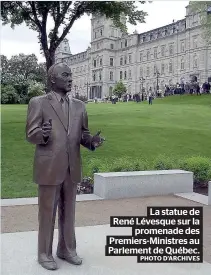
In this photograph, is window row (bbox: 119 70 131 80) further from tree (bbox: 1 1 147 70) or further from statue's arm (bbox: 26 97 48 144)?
statue's arm (bbox: 26 97 48 144)

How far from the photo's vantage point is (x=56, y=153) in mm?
4676

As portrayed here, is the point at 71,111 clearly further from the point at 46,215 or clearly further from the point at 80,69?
the point at 80,69

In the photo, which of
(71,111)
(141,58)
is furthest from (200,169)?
(141,58)

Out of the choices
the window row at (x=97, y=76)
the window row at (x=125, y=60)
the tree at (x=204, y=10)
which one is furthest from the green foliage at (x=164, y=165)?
the window row at (x=97, y=76)

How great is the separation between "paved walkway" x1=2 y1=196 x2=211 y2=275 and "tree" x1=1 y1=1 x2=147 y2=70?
10.9 meters

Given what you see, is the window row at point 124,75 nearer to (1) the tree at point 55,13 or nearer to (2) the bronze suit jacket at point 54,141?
(1) the tree at point 55,13

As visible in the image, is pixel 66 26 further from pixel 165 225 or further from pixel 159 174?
pixel 165 225

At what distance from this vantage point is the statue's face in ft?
15.8

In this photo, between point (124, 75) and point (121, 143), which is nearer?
point (121, 143)

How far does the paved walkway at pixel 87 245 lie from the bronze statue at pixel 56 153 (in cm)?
25

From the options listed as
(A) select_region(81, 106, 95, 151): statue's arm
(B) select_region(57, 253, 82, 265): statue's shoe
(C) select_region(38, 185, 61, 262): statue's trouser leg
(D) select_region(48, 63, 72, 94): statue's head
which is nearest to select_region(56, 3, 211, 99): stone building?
(A) select_region(81, 106, 95, 151): statue's arm

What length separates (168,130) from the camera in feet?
60.3

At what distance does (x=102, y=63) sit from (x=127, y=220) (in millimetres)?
105522

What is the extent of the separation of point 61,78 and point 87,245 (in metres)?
2.41
